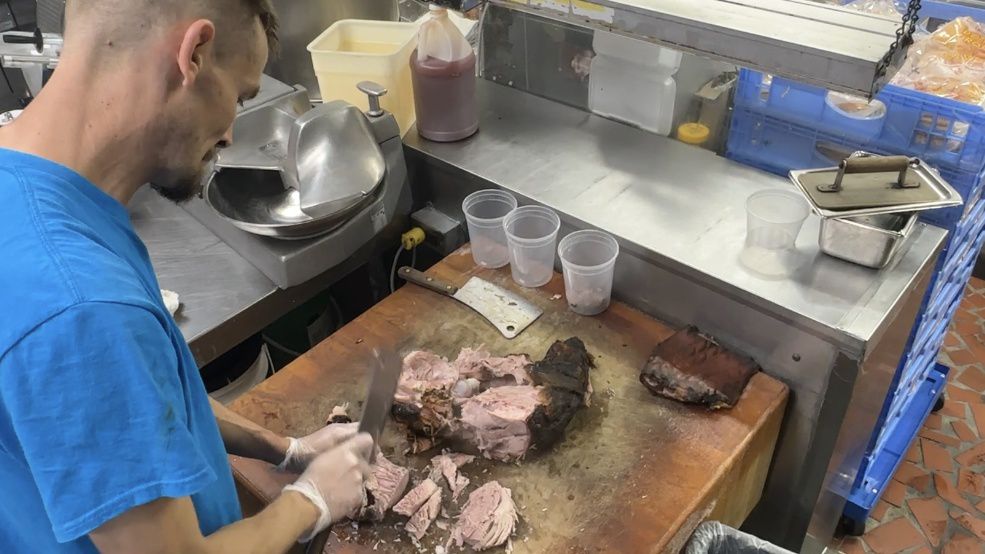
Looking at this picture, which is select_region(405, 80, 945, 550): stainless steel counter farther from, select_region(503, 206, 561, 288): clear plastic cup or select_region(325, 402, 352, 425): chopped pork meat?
select_region(325, 402, 352, 425): chopped pork meat

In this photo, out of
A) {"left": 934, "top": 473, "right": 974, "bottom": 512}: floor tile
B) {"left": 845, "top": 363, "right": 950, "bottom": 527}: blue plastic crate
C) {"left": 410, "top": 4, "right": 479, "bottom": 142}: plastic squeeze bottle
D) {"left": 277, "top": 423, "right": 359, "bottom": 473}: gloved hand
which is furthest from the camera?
{"left": 934, "top": 473, "right": 974, "bottom": 512}: floor tile

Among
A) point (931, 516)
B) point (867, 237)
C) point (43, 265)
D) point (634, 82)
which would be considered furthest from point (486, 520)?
point (931, 516)

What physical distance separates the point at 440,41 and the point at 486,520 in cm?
131

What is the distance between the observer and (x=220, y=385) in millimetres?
2061

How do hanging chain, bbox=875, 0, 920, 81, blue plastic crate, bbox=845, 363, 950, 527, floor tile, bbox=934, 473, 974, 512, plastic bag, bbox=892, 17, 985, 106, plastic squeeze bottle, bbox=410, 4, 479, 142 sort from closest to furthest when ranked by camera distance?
hanging chain, bbox=875, 0, 920, 81, plastic bag, bbox=892, 17, 985, 106, plastic squeeze bottle, bbox=410, 4, 479, 142, blue plastic crate, bbox=845, 363, 950, 527, floor tile, bbox=934, 473, 974, 512

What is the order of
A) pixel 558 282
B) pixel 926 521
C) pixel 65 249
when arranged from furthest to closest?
pixel 926 521 < pixel 558 282 < pixel 65 249

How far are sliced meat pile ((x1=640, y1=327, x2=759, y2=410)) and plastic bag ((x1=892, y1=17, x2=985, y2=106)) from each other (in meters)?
0.79

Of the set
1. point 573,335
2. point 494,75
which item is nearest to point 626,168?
point 573,335

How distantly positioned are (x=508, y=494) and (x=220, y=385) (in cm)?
103

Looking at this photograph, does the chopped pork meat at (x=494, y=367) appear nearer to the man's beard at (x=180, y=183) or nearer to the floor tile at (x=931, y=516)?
the man's beard at (x=180, y=183)

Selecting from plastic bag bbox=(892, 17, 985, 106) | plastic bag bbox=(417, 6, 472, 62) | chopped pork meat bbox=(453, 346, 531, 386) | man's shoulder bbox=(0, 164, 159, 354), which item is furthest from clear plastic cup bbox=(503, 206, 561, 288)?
man's shoulder bbox=(0, 164, 159, 354)

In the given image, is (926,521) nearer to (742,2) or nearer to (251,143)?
(742,2)

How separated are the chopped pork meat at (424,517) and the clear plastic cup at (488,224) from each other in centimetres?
76

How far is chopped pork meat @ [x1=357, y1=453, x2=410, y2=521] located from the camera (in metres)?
1.39
